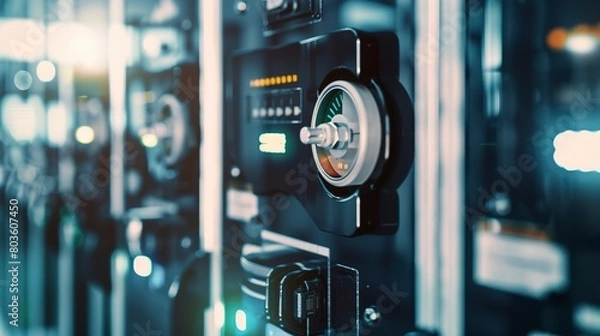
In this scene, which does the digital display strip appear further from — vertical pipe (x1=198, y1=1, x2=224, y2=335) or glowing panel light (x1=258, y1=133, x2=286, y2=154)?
vertical pipe (x1=198, y1=1, x2=224, y2=335)

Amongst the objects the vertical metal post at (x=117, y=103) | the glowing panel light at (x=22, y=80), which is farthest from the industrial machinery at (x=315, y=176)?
the glowing panel light at (x=22, y=80)

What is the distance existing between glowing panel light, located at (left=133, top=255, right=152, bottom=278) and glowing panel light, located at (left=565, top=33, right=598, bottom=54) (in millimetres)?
1345

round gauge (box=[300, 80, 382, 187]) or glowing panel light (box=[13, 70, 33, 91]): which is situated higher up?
glowing panel light (box=[13, 70, 33, 91])

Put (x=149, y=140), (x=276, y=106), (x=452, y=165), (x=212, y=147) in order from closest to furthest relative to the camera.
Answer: (x=452, y=165)
(x=276, y=106)
(x=212, y=147)
(x=149, y=140)

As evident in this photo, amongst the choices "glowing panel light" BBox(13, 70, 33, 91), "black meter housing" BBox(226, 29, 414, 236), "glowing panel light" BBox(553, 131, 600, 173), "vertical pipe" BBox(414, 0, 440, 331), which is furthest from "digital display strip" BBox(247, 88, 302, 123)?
"glowing panel light" BBox(13, 70, 33, 91)

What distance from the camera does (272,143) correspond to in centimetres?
148

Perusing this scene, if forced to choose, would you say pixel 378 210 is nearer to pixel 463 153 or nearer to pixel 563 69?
pixel 463 153

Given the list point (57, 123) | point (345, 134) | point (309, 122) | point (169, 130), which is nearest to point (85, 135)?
point (57, 123)

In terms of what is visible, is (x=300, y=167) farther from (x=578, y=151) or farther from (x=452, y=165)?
(x=578, y=151)

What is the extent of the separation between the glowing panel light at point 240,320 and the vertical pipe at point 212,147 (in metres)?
0.08

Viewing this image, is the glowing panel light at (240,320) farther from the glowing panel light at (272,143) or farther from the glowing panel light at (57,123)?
the glowing panel light at (57,123)

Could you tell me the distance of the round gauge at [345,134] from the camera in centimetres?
119

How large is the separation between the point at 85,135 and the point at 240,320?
742mm

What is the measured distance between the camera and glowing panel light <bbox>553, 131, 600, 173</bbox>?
0.89 metres
